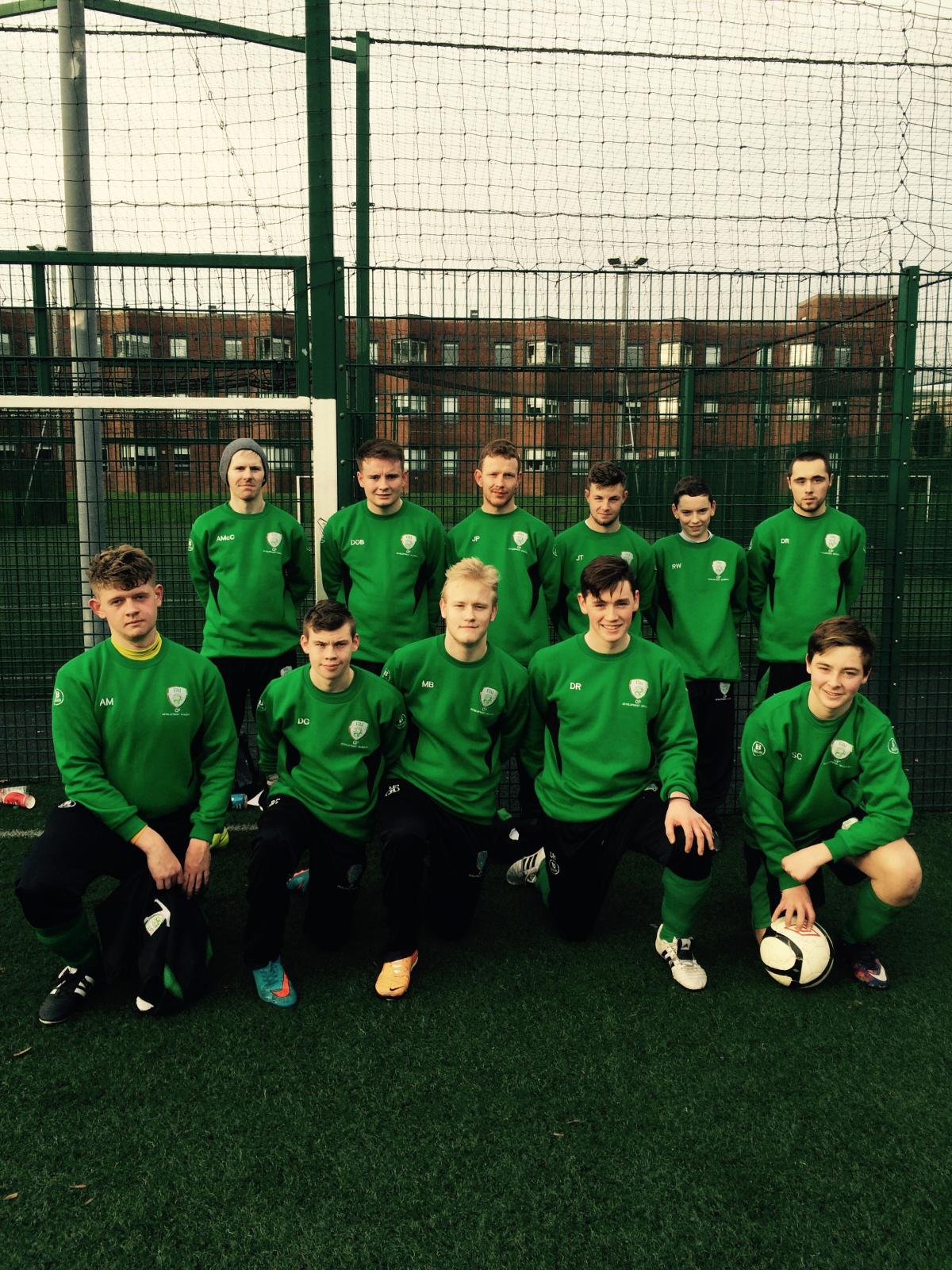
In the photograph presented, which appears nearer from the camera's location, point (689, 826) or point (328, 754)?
point (689, 826)

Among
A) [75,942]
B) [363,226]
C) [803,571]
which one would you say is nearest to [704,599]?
[803,571]

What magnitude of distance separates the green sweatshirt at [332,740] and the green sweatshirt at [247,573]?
820mm

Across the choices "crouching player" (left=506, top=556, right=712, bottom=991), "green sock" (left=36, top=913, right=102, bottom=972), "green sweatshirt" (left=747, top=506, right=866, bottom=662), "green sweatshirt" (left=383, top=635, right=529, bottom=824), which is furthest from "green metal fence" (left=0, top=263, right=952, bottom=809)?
"green sock" (left=36, top=913, right=102, bottom=972)

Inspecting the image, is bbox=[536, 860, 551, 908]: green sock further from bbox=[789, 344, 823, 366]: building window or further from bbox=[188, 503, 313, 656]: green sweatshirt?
bbox=[789, 344, 823, 366]: building window

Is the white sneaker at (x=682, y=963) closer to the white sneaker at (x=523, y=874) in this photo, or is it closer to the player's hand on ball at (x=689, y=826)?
the player's hand on ball at (x=689, y=826)

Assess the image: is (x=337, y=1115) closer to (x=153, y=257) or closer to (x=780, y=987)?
(x=780, y=987)

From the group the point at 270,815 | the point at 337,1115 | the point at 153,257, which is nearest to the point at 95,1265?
the point at 337,1115

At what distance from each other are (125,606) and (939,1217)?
2726 mm

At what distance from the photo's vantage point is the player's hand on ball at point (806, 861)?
296 cm

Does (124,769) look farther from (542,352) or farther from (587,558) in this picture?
(542,352)

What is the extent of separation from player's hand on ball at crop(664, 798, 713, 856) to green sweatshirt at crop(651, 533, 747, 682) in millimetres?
1278

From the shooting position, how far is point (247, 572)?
3.97 meters

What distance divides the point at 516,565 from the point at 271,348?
1.73 m

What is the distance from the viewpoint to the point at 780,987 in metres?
3.04
